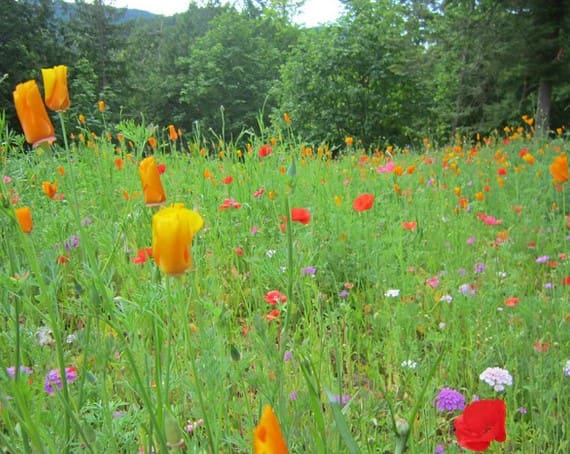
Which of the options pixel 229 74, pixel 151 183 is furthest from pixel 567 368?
pixel 229 74

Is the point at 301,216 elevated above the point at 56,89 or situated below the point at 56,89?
below

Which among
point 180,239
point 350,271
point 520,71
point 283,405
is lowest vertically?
point 350,271

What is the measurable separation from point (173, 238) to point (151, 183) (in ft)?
0.82

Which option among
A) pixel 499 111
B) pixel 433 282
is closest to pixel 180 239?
pixel 433 282

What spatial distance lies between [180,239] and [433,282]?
1.24 m

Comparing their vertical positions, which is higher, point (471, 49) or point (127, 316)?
point (471, 49)

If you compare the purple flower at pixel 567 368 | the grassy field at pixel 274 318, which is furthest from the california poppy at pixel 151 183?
the purple flower at pixel 567 368

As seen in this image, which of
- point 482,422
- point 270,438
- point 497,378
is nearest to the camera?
point 270,438

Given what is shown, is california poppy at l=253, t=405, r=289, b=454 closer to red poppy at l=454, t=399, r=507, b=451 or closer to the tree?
red poppy at l=454, t=399, r=507, b=451

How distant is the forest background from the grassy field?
48 centimetres

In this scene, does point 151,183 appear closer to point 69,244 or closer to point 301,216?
point 301,216

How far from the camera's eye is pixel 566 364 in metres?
1.30

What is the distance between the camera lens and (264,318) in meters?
1.24

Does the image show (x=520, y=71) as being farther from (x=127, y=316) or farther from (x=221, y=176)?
(x=127, y=316)
